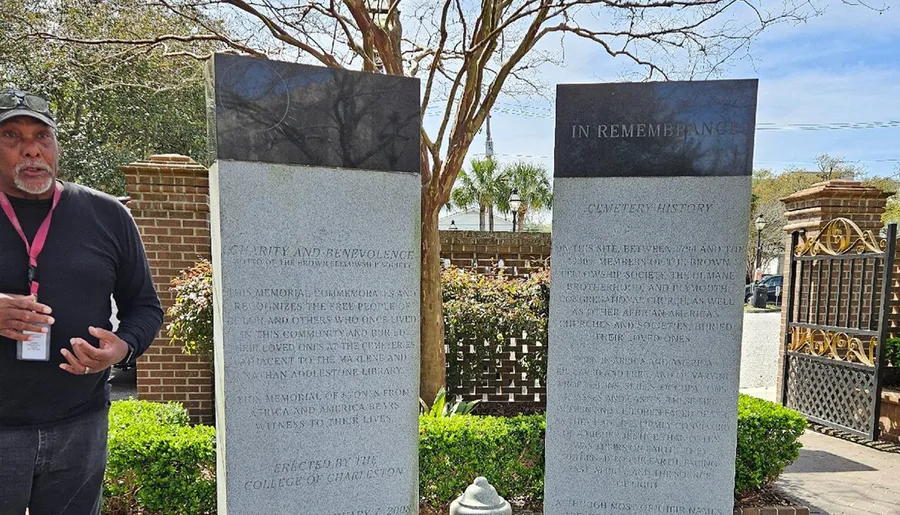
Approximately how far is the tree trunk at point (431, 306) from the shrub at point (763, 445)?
8.56 ft

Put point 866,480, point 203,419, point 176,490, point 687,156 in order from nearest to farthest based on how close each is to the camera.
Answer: point 687,156
point 176,490
point 866,480
point 203,419

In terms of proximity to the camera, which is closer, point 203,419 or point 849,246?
point 203,419

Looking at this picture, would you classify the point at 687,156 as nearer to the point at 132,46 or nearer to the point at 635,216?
the point at 635,216

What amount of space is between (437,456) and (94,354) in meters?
2.21

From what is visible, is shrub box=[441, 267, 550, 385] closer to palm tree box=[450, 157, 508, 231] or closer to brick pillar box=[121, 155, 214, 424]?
brick pillar box=[121, 155, 214, 424]

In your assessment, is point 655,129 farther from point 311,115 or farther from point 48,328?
point 48,328

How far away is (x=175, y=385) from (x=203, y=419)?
1.31 feet

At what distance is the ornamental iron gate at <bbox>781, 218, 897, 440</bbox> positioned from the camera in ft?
18.0

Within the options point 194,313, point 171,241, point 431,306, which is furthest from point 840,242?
point 171,241

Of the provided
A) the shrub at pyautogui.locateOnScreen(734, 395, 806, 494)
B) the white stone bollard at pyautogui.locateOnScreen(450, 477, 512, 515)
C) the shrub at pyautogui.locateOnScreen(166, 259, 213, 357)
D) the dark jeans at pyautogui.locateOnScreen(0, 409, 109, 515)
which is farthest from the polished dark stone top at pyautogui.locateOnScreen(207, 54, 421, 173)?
the shrub at pyautogui.locateOnScreen(734, 395, 806, 494)

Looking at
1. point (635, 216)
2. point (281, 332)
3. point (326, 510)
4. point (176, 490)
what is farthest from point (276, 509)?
point (635, 216)

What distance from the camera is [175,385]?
16.0ft

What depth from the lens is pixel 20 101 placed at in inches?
81.2

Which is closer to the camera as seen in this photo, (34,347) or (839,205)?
(34,347)
